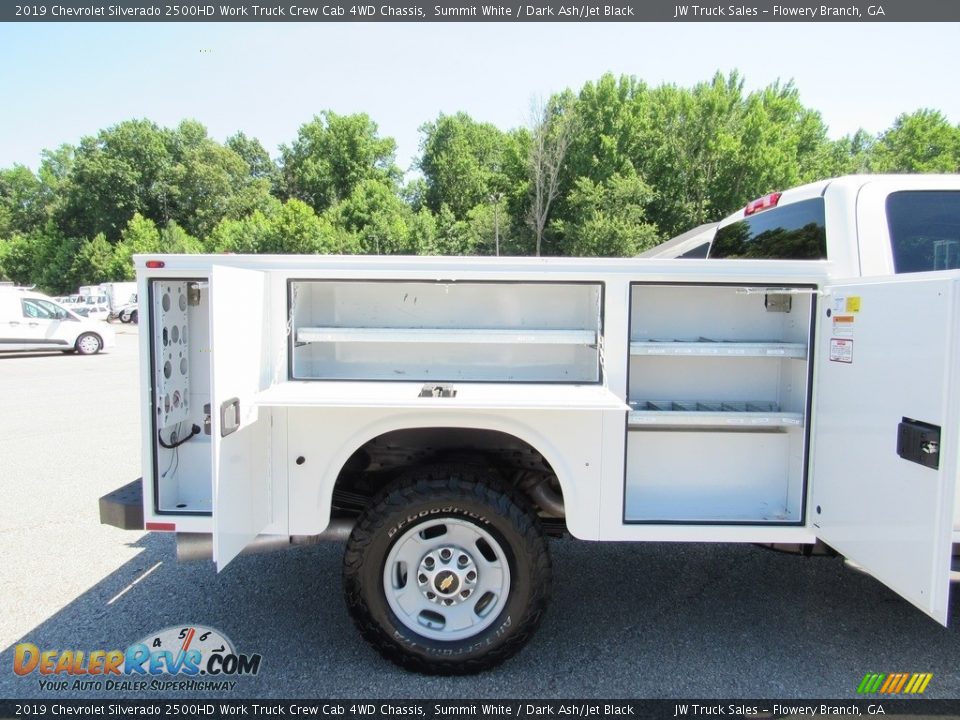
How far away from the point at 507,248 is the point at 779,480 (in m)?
→ 46.8

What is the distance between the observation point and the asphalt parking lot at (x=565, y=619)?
291cm

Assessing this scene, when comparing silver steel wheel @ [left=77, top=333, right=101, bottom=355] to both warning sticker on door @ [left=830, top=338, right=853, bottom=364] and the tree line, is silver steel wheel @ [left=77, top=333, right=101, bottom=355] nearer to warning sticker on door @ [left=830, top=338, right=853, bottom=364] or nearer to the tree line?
warning sticker on door @ [left=830, top=338, right=853, bottom=364]

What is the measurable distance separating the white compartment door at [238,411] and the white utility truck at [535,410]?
0.04ft

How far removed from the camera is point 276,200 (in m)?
69.9

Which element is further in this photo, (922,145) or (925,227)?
(922,145)

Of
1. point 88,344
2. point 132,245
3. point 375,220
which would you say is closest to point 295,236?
point 375,220

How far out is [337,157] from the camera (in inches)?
2749

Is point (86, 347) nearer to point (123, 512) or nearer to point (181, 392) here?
point (181, 392)

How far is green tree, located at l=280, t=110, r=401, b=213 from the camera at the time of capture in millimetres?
69375

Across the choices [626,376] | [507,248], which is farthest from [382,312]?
[507,248]

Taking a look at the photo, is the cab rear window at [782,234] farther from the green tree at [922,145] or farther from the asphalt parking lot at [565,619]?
the green tree at [922,145]

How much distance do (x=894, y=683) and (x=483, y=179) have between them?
63.4m

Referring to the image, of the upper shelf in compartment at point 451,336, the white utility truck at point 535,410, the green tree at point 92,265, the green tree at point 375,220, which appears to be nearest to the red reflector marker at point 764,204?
the white utility truck at point 535,410

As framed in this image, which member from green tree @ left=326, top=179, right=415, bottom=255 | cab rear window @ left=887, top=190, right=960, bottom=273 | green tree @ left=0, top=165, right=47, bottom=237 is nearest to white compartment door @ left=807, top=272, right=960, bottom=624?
cab rear window @ left=887, top=190, right=960, bottom=273
